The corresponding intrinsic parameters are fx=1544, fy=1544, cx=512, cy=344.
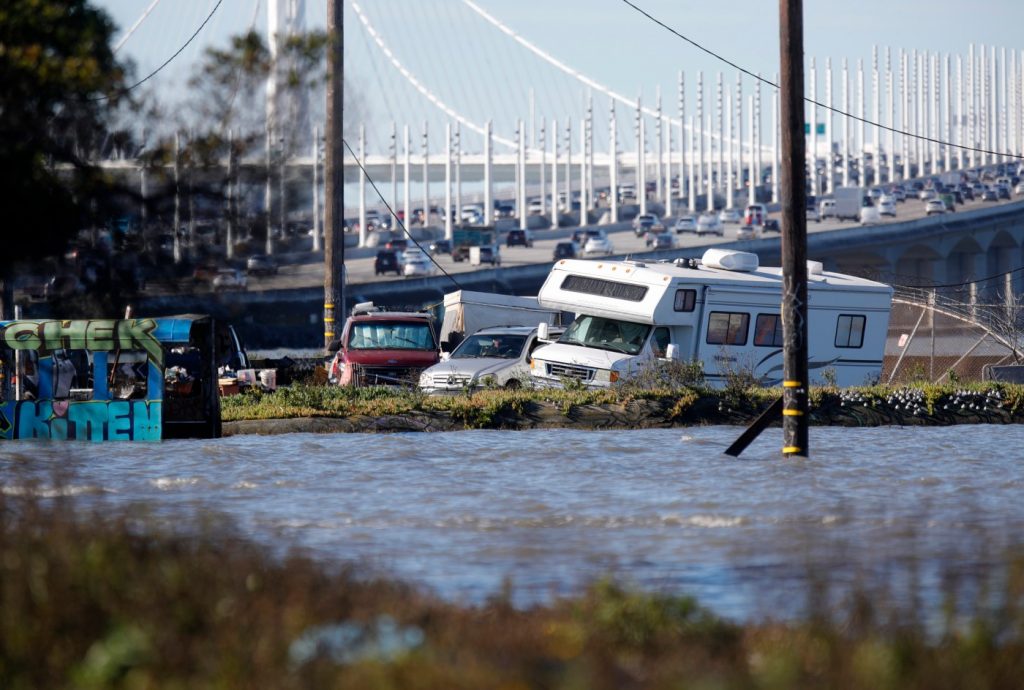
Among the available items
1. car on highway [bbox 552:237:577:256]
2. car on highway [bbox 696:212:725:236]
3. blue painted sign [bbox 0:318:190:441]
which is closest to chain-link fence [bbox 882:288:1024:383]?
blue painted sign [bbox 0:318:190:441]

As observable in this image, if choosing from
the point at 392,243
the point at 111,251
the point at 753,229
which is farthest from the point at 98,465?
the point at 753,229

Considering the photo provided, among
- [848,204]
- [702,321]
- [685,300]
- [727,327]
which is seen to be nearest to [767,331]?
[727,327]

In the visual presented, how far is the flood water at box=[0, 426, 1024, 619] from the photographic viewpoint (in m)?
10.4

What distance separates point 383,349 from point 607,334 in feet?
16.1

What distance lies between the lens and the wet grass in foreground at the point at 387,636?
18.5ft

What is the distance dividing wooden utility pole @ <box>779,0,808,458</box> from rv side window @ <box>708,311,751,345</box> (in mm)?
9310

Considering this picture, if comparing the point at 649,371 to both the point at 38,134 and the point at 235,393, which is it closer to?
the point at 235,393

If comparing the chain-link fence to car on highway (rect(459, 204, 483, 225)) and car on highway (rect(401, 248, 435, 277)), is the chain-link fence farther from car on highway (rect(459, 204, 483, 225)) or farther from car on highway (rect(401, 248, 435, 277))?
car on highway (rect(459, 204, 483, 225))

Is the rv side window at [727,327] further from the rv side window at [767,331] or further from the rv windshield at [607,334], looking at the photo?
the rv windshield at [607,334]

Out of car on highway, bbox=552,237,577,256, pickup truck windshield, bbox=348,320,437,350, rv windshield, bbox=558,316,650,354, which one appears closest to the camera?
rv windshield, bbox=558,316,650,354

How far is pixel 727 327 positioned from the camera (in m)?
27.0

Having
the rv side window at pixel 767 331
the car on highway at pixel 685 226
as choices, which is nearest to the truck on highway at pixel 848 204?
the car on highway at pixel 685 226

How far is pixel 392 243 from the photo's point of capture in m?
106

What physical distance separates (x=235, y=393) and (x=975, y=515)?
16.7 m
